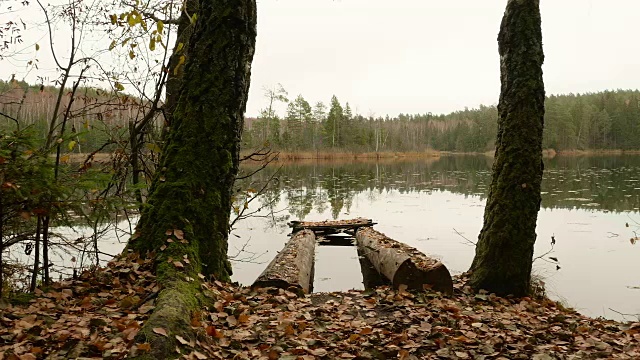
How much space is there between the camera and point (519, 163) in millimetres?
6656

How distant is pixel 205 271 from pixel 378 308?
2.10 metres

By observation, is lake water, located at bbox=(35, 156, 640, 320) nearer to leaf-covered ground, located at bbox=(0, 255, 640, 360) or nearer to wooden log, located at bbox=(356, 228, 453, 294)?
wooden log, located at bbox=(356, 228, 453, 294)

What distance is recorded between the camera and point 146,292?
4.08m

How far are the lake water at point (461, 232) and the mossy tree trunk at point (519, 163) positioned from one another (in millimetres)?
2352

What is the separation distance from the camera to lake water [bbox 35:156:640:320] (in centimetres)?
936

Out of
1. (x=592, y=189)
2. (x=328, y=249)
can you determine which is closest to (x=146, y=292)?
(x=328, y=249)

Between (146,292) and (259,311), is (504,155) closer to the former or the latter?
(259,311)

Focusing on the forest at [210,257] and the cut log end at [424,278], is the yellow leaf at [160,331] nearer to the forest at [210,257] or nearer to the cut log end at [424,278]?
the forest at [210,257]

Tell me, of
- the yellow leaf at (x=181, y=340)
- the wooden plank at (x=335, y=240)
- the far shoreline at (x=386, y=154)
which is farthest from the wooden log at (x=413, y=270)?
the far shoreline at (x=386, y=154)

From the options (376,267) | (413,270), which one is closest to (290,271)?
(413,270)

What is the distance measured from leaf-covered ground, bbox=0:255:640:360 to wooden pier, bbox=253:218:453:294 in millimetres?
679

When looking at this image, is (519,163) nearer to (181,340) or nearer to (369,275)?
(369,275)

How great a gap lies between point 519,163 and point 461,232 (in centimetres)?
859

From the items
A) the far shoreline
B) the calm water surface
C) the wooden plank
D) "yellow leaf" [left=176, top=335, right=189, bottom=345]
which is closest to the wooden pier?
the calm water surface
